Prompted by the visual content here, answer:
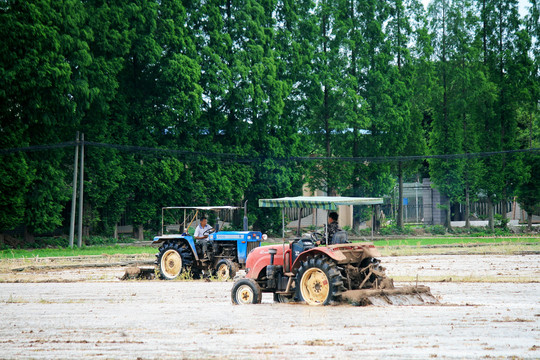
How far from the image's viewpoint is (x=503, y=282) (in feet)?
64.6

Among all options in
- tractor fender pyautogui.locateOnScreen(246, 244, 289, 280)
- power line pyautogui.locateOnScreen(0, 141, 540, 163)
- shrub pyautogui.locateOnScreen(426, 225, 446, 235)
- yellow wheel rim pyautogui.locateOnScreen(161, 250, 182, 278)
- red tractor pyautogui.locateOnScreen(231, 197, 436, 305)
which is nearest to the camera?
red tractor pyautogui.locateOnScreen(231, 197, 436, 305)

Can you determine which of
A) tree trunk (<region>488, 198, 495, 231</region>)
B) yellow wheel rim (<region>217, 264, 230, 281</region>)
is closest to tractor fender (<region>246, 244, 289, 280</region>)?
yellow wheel rim (<region>217, 264, 230, 281</region>)

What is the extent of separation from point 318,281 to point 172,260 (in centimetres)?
913

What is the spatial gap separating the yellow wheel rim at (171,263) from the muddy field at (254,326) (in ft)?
9.35

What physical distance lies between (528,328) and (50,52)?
32046 mm

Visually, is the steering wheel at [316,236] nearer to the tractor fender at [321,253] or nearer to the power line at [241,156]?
the tractor fender at [321,253]

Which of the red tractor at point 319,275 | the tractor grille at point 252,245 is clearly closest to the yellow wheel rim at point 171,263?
the tractor grille at point 252,245

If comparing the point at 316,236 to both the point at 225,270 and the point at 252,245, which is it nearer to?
the point at 225,270

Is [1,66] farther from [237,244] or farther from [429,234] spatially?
[429,234]

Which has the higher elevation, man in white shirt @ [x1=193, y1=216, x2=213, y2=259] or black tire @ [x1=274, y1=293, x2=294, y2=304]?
man in white shirt @ [x1=193, y1=216, x2=213, y2=259]

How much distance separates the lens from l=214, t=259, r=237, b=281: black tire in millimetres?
21688

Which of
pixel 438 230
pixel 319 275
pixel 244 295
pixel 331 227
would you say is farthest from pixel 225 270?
pixel 438 230

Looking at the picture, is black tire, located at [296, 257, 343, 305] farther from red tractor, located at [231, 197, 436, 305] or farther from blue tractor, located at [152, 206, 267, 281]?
blue tractor, located at [152, 206, 267, 281]

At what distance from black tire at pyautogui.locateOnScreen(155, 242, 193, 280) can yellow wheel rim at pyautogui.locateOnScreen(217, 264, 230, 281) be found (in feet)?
3.06
